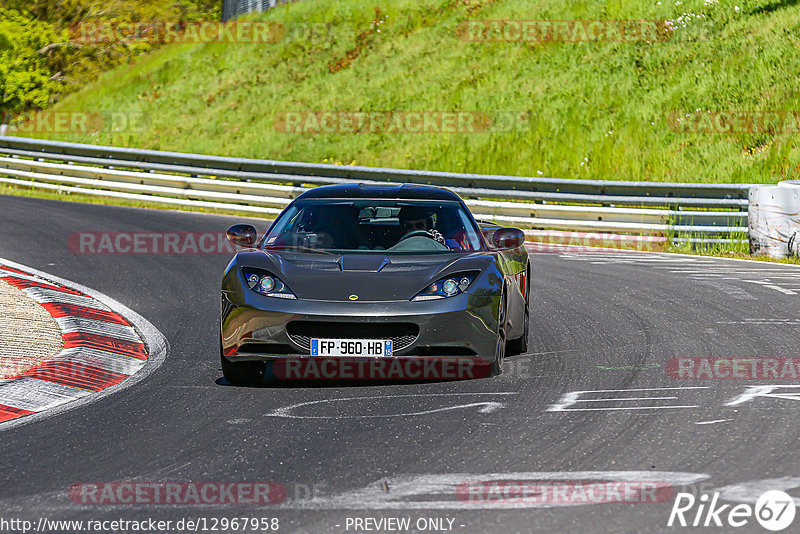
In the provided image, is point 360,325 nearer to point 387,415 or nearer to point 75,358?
point 387,415

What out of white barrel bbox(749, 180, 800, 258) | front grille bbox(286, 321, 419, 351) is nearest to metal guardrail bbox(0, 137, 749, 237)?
white barrel bbox(749, 180, 800, 258)

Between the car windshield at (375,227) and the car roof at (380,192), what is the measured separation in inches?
2.7

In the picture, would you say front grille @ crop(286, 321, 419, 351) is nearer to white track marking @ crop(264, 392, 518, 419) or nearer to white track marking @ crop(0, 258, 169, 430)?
white track marking @ crop(264, 392, 518, 419)

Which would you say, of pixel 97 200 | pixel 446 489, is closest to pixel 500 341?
pixel 446 489

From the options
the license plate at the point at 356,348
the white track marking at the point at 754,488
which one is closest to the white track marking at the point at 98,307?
the license plate at the point at 356,348

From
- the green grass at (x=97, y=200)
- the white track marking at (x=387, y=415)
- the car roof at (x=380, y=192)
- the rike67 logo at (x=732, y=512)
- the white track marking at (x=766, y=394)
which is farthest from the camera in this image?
the green grass at (x=97, y=200)

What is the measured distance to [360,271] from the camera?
743 cm

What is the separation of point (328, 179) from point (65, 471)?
A: 16051 mm

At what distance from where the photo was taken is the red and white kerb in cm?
706

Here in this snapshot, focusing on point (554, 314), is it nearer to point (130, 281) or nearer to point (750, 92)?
point (130, 281)

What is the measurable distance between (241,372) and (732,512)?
389cm

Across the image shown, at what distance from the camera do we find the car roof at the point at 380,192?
868 centimetres

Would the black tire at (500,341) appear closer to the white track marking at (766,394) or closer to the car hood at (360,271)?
the car hood at (360,271)

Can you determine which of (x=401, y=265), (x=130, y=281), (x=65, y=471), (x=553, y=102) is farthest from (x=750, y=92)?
(x=65, y=471)
